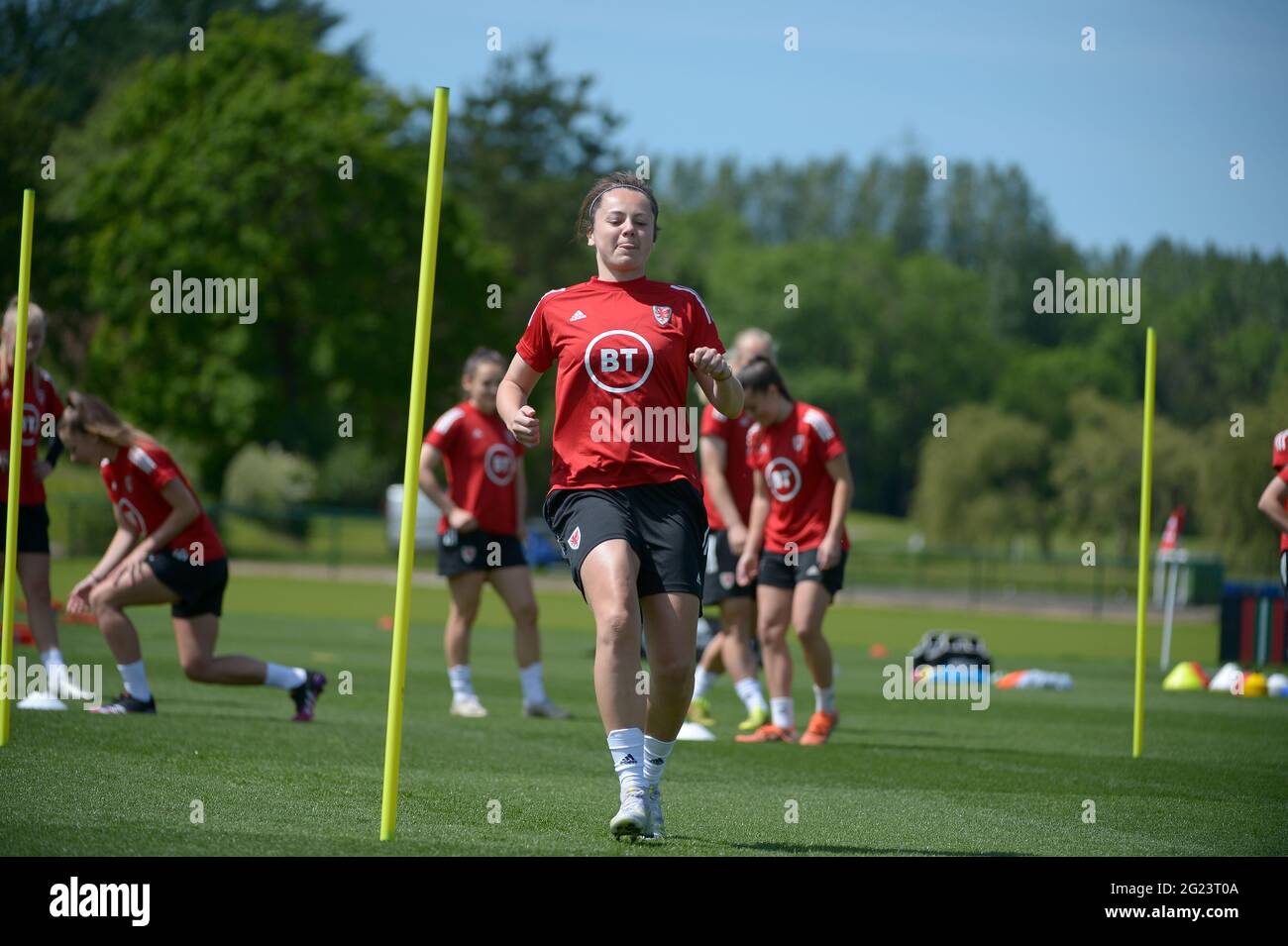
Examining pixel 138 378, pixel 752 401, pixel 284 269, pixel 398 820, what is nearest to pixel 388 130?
pixel 284 269

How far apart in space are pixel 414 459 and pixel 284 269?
145ft

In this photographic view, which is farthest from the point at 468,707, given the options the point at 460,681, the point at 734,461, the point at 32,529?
the point at 32,529

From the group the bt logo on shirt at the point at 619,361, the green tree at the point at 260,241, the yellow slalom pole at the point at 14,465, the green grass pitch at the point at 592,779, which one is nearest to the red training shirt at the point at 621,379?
the bt logo on shirt at the point at 619,361

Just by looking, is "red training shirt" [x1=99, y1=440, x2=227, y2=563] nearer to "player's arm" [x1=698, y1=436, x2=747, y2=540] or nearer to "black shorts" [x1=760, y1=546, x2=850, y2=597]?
"player's arm" [x1=698, y1=436, x2=747, y2=540]

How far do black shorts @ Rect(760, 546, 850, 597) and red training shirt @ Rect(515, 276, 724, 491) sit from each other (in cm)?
422

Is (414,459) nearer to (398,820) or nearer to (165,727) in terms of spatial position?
(398,820)

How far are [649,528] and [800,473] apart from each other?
4.43m

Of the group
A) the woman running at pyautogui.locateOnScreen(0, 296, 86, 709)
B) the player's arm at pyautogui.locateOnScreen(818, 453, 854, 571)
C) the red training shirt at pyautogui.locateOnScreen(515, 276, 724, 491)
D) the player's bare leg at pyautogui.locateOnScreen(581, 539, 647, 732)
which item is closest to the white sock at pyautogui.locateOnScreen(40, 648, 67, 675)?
the woman running at pyautogui.locateOnScreen(0, 296, 86, 709)

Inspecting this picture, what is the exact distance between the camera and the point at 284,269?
48094mm

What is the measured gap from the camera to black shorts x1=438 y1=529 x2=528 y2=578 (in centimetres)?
1160

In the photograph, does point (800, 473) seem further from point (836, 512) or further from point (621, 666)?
point (621, 666)

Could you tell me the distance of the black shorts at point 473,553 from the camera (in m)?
11.6
